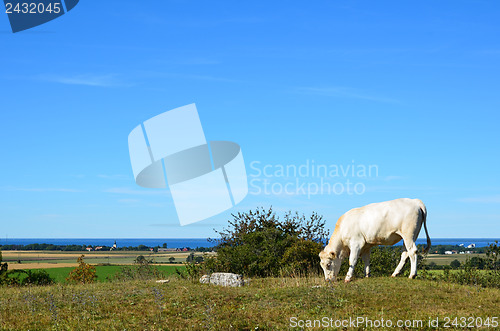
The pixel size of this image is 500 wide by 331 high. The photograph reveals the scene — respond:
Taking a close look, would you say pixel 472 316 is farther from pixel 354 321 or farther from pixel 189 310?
pixel 189 310

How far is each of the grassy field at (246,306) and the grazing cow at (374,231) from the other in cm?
167

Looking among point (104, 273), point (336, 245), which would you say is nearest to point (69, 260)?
point (104, 273)

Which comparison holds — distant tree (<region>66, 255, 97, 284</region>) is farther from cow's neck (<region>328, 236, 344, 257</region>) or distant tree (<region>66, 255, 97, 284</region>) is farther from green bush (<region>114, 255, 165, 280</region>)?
cow's neck (<region>328, 236, 344, 257</region>)

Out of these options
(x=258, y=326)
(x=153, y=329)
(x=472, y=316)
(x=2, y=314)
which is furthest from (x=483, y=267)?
(x=2, y=314)

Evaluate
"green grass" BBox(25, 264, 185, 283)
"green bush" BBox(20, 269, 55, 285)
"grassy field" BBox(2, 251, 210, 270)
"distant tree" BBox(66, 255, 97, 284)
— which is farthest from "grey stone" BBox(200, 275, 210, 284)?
"grassy field" BBox(2, 251, 210, 270)

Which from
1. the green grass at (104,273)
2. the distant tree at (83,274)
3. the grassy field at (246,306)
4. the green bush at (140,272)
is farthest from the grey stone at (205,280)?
the distant tree at (83,274)

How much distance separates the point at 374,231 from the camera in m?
19.3

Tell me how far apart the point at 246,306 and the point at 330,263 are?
6027 mm

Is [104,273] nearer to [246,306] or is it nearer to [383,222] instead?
[383,222]

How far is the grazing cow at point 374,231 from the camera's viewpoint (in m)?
18.9

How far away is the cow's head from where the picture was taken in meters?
20.0

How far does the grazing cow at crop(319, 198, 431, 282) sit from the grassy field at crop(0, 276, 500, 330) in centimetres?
167

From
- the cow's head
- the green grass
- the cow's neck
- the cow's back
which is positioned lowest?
the green grass

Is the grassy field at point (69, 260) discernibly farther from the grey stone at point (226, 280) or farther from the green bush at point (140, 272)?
the grey stone at point (226, 280)
